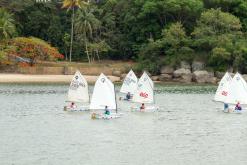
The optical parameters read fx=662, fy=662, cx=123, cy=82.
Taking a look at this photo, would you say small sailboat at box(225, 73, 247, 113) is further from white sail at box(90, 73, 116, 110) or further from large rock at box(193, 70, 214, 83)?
→ large rock at box(193, 70, 214, 83)

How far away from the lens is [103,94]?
62.2 metres

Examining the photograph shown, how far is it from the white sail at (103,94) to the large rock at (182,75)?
49934mm

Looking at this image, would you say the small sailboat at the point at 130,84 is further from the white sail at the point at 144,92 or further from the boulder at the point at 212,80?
the boulder at the point at 212,80

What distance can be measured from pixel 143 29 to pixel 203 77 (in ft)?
49.5

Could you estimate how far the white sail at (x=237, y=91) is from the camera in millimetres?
69875

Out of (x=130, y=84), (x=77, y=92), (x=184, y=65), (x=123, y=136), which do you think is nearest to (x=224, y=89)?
(x=130, y=84)

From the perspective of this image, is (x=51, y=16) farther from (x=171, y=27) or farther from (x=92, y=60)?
(x=171, y=27)

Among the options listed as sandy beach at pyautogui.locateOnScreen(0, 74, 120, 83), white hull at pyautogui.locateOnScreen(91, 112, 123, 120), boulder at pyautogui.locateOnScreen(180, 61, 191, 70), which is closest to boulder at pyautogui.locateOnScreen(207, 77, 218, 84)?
boulder at pyautogui.locateOnScreen(180, 61, 191, 70)

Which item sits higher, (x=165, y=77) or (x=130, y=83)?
(x=165, y=77)

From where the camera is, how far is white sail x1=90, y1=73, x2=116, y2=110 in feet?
204

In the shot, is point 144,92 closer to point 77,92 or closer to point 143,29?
point 77,92

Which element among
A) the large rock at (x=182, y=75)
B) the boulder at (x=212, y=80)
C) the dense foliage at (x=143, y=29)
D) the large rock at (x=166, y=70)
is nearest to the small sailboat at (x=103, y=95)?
the dense foliage at (x=143, y=29)

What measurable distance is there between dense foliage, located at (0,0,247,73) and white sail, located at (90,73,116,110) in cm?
4890

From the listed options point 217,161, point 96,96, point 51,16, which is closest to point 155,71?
point 51,16
